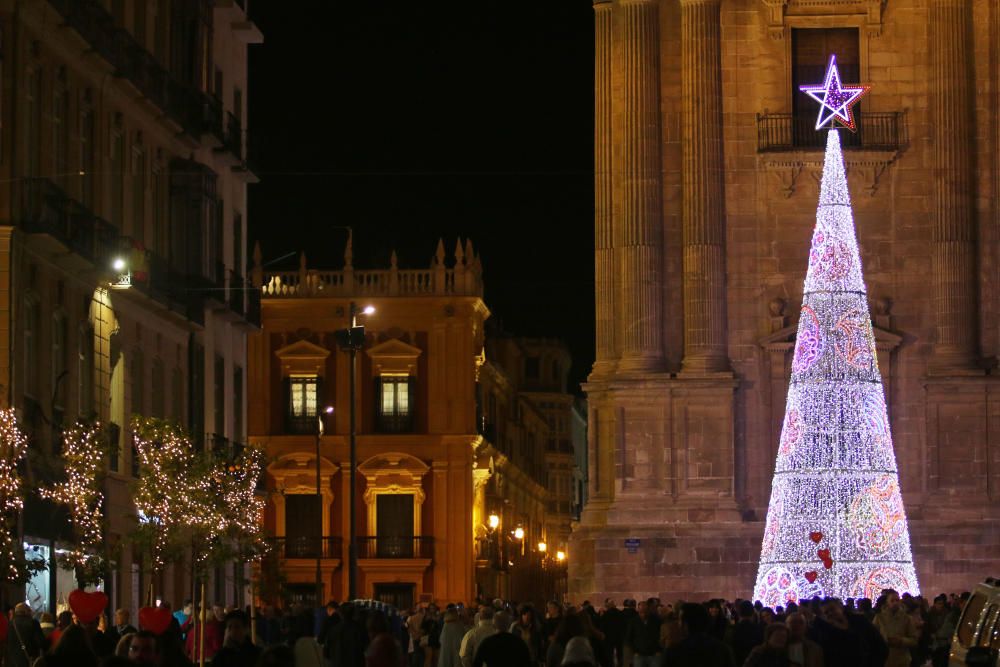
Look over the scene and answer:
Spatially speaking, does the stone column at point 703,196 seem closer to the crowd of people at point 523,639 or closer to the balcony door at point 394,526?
the crowd of people at point 523,639

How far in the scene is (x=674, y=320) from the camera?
5516 centimetres

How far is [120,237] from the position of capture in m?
43.2

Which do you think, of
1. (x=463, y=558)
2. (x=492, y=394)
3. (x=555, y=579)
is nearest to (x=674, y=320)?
(x=463, y=558)

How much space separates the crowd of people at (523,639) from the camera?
19.0m

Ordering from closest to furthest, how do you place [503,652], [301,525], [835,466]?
[503,652] < [835,466] < [301,525]

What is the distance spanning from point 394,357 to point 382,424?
2.40m

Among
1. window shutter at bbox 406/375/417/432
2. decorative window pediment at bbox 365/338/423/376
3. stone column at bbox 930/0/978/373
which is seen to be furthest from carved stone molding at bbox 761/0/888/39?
window shutter at bbox 406/375/417/432

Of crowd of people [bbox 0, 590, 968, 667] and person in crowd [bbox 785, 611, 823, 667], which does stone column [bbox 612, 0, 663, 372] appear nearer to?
crowd of people [bbox 0, 590, 968, 667]

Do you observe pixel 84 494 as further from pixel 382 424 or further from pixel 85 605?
pixel 382 424

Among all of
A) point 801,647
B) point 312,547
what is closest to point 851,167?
point 801,647

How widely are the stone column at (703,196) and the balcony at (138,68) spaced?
1017 centimetres

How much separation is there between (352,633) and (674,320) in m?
27.1

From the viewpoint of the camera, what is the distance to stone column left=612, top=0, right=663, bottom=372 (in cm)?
5469

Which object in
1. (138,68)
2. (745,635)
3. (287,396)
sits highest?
(138,68)
